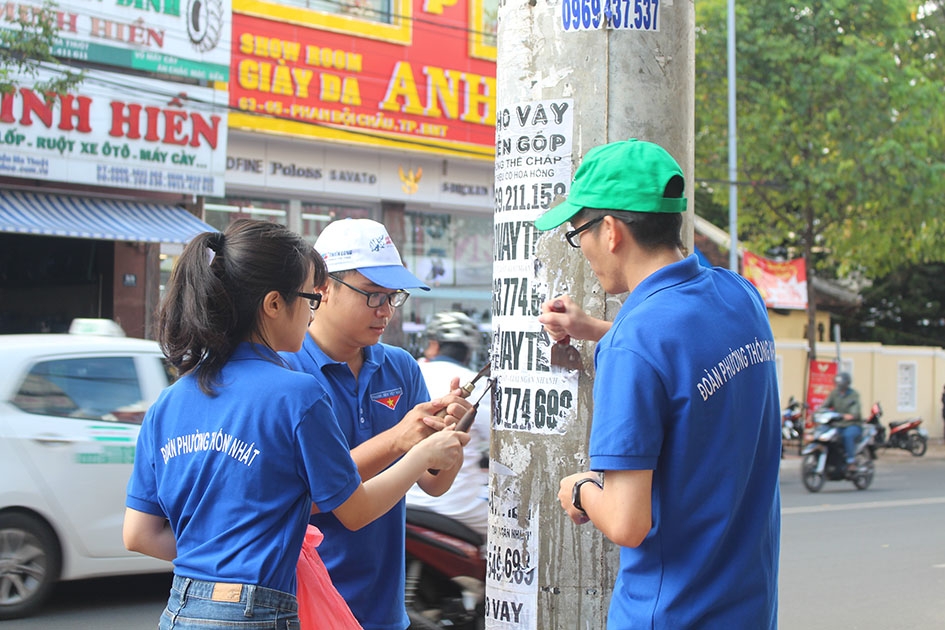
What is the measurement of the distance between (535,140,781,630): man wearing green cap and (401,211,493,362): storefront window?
16413mm

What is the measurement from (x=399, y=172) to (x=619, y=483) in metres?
17.2

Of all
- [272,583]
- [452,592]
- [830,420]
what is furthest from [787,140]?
[272,583]

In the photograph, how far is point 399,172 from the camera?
18.8 metres

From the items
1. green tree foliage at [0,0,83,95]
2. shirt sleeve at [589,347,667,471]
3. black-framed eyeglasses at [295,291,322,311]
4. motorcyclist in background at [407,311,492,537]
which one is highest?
green tree foliage at [0,0,83,95]

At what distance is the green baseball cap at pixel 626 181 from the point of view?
2082 millimetres

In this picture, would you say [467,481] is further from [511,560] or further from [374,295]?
[374,295]

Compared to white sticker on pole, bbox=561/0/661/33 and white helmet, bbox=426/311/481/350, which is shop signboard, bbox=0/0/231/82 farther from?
white sticker on pole, bbox=561/0/661/33

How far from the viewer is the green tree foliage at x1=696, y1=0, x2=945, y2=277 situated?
19.9 metres

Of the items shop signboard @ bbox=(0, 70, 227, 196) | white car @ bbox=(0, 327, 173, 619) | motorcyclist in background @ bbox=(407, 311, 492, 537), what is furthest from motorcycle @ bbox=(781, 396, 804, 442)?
white car @ bbox=(0, 327, 173, 619)

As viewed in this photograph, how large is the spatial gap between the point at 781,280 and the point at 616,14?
18.2 m

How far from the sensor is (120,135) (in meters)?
15.1

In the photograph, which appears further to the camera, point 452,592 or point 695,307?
point 452,592

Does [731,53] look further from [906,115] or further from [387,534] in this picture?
[387,534]

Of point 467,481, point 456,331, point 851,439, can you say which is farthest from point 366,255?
point 851,439
